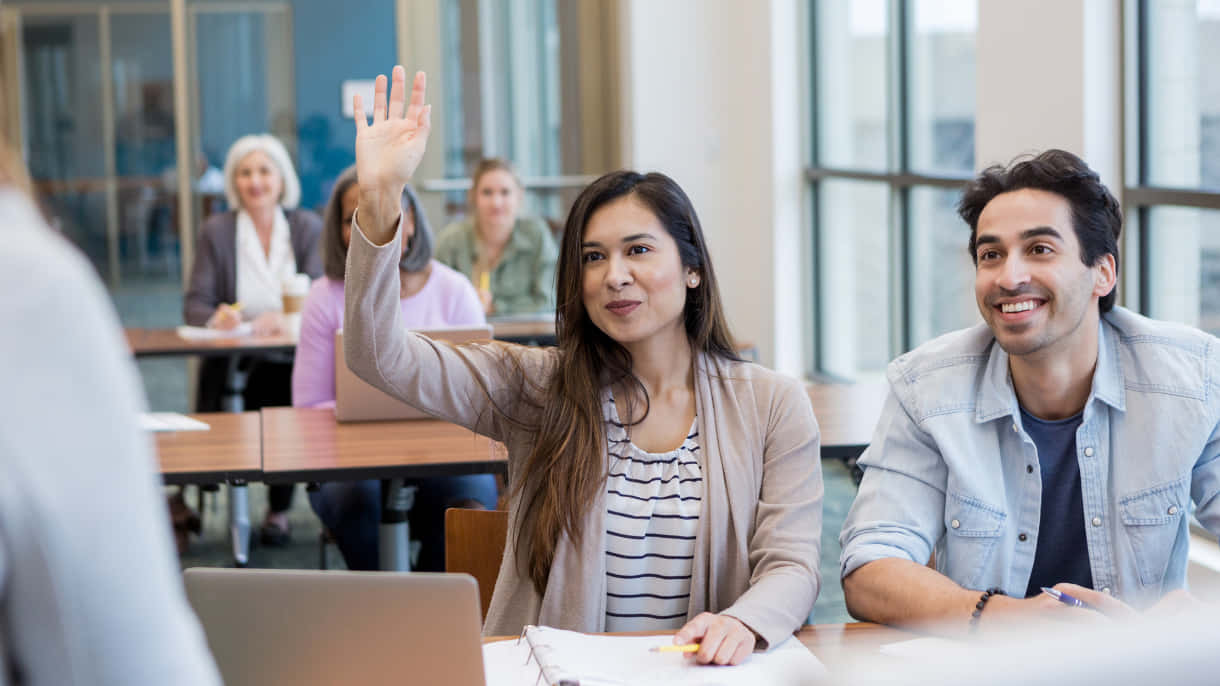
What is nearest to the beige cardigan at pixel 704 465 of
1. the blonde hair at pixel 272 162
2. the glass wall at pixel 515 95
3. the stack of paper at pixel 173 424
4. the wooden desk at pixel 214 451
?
the wooden desk at pixel 214 451

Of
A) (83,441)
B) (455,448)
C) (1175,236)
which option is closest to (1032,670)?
(83,441)

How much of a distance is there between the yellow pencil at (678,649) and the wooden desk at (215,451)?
132 cm

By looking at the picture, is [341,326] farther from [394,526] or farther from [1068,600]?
[1068,600]

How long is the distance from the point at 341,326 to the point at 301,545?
4.68 feet

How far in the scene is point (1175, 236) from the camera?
3.74m

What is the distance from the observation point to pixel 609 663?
4.90 feet

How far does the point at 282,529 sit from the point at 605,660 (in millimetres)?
3291

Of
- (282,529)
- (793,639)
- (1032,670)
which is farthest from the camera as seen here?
(282,529)

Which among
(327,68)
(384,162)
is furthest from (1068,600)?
(327,68)

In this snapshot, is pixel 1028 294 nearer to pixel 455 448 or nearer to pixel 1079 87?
pixel 455 448

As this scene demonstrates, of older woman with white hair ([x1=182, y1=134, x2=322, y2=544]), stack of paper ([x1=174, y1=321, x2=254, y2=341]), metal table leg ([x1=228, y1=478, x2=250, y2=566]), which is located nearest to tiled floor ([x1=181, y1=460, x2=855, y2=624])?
older woman with white hair ([x1=182, y1=134, x2=322, y2=544])

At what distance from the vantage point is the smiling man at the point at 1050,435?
71.8 inches

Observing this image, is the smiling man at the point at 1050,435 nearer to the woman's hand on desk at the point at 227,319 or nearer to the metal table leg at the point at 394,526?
the metal table leg at the point at 394,526

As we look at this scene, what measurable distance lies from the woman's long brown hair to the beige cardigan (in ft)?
0.08
